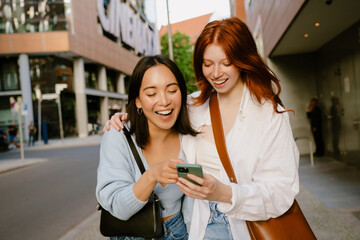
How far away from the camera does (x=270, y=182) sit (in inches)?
62.2

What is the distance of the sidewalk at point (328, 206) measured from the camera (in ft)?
12.9

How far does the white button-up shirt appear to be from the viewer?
155cm

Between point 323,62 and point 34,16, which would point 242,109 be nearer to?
point 323,62

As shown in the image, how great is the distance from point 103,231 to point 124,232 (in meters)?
0.15

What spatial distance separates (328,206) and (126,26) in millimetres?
39637

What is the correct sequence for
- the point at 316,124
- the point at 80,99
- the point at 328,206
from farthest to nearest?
the point at 80,99, the point at 316,124, the point at 328,206

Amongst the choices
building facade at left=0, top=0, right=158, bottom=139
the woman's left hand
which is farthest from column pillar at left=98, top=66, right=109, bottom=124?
the woman's left hand

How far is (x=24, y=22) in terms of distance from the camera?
2738 cm

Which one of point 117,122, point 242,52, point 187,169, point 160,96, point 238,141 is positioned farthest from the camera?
point 117,122

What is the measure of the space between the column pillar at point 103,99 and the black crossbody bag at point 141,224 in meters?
33.6

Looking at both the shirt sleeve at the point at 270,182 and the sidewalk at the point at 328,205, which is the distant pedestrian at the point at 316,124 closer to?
the sidewalk at the point at 328,205

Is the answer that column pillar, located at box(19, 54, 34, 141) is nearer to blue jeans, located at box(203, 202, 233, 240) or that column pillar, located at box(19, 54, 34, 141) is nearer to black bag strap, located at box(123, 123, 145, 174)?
black bag strap, located at box(123, 123, 145, 174)

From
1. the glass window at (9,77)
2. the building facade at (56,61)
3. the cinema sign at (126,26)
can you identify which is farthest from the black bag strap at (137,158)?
the cinema sign at (126,26)

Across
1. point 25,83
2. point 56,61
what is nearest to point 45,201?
point 25,83
